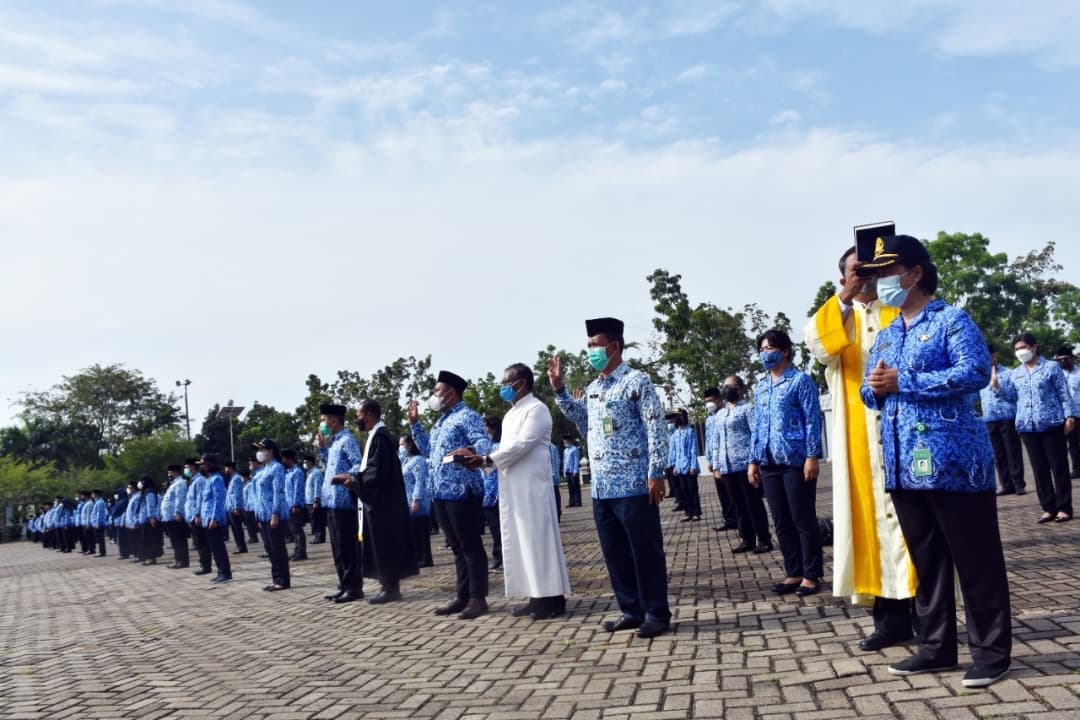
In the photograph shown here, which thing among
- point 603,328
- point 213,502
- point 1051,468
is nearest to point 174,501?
point 213,502

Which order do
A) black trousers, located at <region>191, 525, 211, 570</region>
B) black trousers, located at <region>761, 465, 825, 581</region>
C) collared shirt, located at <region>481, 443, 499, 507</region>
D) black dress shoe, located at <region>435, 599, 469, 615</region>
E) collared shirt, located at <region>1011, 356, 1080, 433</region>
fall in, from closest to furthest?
black trousers, located at <region>761, 465, 825, 581</region> → black dress shoe, located at <region>435, 599, 469, 615</region> → collared shirt, located at <region>1011, 356, 1080, 433</region> → collared shirt, located at <region>481, 443, 499, 507</region> → black trousers, located at <region>191, 525, 211, 570</region>

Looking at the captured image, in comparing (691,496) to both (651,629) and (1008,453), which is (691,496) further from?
(651,629)

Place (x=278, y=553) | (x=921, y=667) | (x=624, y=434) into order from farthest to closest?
(x=278, y=553) < (x=624, y=434) < (x=921, y=667)

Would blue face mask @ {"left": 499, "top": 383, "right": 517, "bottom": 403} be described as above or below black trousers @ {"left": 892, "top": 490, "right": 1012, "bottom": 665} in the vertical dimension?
above

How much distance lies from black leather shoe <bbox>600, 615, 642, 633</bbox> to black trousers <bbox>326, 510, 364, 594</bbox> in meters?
4.12

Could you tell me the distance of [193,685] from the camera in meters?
5.73

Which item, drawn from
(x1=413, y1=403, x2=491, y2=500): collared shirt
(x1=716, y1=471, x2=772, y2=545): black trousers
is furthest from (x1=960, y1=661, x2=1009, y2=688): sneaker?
(x1=716, y1=471, x2=772, y2=545): black trousers

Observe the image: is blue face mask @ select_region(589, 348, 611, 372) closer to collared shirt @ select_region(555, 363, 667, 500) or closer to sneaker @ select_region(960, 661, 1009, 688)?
collared shirt @ select_region(555, 363, 667, 500)

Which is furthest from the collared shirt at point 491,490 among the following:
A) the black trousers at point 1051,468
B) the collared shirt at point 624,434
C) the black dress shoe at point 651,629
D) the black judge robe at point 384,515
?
the black trousers at point 1051,468

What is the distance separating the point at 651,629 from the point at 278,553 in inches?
258

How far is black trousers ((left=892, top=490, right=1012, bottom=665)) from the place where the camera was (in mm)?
3920

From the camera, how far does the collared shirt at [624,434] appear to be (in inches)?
236

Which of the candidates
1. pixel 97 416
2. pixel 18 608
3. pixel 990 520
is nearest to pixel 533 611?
pixel 990 520

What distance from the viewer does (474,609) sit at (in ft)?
24.4
